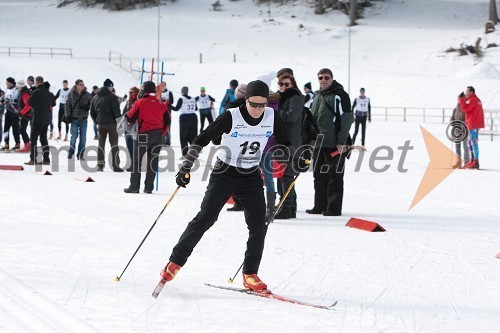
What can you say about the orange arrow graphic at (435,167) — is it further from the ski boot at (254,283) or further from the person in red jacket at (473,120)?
the ski boot at (254,283)

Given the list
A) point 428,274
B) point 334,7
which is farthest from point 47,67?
point 428,274

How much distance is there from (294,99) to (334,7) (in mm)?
61580

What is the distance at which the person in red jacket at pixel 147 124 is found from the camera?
459 inches

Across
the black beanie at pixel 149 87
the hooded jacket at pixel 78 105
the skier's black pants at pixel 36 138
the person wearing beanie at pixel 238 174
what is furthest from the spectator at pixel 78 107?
the person wearing beanie at pixel 238 174

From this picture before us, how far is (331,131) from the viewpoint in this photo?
386 inches

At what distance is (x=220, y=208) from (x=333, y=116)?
3914mm

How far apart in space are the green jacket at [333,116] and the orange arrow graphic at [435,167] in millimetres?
1761

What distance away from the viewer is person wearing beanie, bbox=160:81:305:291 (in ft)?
19.7

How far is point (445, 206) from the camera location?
1116 cm

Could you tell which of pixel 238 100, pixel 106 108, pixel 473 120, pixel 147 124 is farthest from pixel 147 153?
pixel 473 120

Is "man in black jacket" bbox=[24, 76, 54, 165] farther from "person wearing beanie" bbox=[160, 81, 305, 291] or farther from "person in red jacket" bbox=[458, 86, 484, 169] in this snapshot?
"person wearing beanie" bbox=[160, 81, 305, 291]

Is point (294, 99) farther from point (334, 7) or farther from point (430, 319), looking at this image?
point (334, 7)

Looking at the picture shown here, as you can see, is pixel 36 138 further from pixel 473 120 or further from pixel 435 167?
pixel 473 120

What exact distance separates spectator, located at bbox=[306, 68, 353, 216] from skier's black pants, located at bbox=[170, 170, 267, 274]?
3.69 metres
